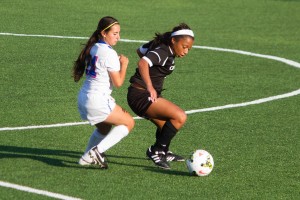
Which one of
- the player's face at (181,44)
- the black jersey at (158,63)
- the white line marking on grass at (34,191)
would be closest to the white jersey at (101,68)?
the black jersey at (158,63)

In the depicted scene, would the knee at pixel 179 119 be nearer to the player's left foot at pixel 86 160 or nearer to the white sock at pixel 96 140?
the white sock at pixel 96 140

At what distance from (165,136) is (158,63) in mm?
943

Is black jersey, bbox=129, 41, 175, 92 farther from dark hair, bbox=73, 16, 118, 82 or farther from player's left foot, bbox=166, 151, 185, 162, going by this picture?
player's left foot, bbox=166, 151, 185, 162

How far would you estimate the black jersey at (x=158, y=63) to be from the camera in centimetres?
1190

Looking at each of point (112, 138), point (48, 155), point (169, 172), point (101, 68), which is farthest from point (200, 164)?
point (48, 155)

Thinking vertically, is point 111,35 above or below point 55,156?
above

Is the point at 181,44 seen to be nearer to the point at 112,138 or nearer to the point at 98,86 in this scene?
the point at 98,86

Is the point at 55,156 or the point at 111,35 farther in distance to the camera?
the point at 55,156

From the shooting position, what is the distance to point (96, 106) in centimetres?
1136

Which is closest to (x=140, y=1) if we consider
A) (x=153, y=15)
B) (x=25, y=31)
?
(x=153, y=15)

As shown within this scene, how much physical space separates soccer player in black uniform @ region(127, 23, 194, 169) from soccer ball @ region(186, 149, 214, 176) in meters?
0.40

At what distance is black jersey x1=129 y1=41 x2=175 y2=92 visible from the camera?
11.9m

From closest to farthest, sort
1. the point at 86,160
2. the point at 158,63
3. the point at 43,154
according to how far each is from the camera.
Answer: the point at 86,160 → the point at 158,63 → the point at 43,154

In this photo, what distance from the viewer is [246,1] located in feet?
99.2
